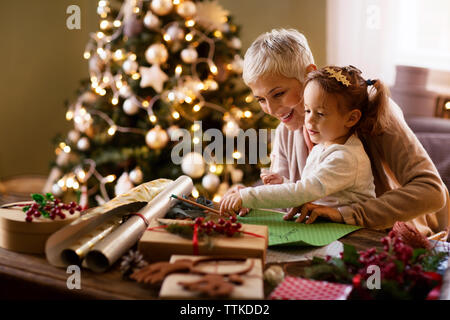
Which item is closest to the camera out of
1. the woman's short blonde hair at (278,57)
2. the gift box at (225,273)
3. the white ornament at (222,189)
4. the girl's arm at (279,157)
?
the gift box at (225,273)

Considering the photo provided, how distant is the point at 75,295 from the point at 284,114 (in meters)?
0.86

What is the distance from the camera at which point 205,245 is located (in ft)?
3.10

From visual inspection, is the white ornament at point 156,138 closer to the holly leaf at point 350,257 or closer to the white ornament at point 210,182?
the white ornament at point 210,182

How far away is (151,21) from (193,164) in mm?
804

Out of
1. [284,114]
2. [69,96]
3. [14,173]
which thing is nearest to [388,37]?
[284,114]

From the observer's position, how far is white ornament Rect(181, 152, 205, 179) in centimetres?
257

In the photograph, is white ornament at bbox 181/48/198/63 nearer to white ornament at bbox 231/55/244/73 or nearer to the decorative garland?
white ornament at bbox 231/55/244/73

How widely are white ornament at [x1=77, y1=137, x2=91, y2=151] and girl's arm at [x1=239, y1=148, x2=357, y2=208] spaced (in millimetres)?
1946

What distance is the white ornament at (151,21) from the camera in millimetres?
2633

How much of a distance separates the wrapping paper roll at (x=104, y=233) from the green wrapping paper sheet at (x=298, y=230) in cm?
25

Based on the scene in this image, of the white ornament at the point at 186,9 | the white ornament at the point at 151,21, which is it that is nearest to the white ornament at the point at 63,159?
the white ornament at the point at 151,21

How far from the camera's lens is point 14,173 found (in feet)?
11.7

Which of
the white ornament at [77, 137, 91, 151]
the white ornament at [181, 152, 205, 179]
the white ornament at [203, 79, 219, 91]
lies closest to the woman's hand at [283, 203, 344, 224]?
the white ornament at [181, 152, 205, 179]
